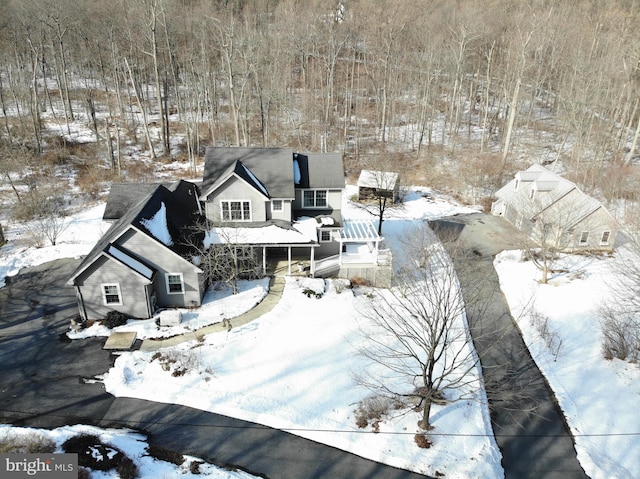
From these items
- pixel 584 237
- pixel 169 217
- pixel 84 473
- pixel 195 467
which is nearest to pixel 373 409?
pixel 195 467

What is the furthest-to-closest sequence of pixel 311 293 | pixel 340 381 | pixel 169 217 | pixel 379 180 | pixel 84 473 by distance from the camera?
pixel 379 180 → pixel 169 217 → pixel 311 293 → pixel 340 381 → pixel 84 473

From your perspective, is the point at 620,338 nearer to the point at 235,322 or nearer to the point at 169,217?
the point at 235,322

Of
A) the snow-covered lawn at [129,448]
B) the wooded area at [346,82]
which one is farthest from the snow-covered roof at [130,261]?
the wooded area at [346,82]

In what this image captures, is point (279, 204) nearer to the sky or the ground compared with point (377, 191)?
nearer to the sky

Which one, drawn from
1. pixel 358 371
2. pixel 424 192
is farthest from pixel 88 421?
pixel 424 192

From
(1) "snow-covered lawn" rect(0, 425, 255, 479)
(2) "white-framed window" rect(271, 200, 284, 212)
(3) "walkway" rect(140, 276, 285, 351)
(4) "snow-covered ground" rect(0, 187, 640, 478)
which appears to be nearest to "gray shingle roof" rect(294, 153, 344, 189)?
(2) "white-framed window" rect(271, 200, 284, 212)

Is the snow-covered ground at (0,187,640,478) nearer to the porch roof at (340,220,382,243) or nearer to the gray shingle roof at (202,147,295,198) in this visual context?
the porch roof at (340,220,382,243)
